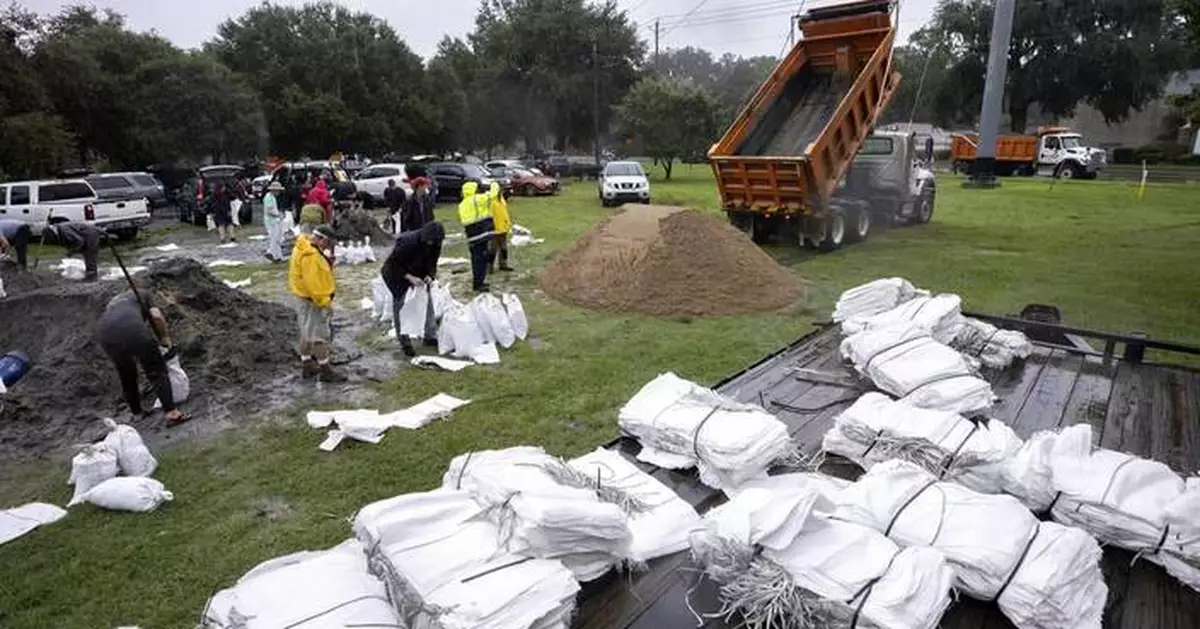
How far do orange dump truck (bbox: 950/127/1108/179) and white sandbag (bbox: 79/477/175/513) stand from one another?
32.7 meters

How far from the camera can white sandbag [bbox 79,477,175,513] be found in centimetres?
418

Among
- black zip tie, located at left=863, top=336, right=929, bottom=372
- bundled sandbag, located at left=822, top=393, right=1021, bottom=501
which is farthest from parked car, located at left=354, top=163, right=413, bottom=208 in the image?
bundled sandbag, located at left=822, top=393, right=1021, bottom=501

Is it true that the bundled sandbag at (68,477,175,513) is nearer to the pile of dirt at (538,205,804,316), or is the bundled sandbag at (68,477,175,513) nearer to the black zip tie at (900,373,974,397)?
the black zip tie at (900,373,974,397)

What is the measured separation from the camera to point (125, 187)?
747 inches

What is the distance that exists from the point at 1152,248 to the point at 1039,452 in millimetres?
13577

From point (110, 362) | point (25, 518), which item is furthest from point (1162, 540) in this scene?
point (110, 362)

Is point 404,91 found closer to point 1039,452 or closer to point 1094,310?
point 1094,310

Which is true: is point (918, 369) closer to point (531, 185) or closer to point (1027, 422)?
point (1027, 422)

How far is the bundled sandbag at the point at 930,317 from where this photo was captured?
14.3ft

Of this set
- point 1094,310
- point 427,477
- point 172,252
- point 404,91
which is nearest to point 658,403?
point 427,477

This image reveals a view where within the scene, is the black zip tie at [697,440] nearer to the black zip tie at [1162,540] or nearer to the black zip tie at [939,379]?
the black zip tie at [939,379]

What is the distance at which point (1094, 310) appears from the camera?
27.5ft

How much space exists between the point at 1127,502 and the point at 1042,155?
36.4 m

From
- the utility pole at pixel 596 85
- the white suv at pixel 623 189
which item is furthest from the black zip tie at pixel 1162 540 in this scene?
the utility pole at pixel 596 85
